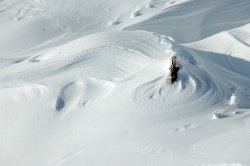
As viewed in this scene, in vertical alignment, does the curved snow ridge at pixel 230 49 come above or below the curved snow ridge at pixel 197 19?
below

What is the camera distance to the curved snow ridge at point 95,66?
9.14 ft

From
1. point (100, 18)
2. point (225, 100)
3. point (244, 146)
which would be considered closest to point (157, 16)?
point (100, 18)

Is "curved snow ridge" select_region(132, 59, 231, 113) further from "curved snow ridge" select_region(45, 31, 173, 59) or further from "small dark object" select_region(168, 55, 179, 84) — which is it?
"curved snow ridge" select_region(45, 31, 173, 59)

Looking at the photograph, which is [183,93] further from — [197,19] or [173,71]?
[197,19]

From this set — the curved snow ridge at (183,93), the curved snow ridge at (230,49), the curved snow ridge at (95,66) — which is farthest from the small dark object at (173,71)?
the curved snow ridge at (230,49)

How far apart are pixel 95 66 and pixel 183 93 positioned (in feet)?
2.58

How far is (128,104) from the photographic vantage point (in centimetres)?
253

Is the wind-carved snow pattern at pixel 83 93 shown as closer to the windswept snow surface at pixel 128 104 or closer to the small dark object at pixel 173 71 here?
the windswept snow surface at pixel 128 104

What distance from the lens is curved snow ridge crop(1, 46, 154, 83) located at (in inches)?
110

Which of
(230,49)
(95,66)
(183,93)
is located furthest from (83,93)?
(230,49)

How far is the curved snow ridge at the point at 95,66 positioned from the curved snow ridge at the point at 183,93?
26cm

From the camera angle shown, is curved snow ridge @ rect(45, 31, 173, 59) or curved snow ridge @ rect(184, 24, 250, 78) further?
curved snow ridge @ rect(184, 24, 250, 78)

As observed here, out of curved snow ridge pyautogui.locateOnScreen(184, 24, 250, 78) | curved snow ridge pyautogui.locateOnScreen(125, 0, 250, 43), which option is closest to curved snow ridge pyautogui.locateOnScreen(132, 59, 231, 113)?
curved snow ridge pyautogui.locateOnScreen(184, 24, 250, 78)

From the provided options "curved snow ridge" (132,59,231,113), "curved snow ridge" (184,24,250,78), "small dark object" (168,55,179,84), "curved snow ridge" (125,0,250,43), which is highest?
"curved snow ridge" (125,0,250,43)
